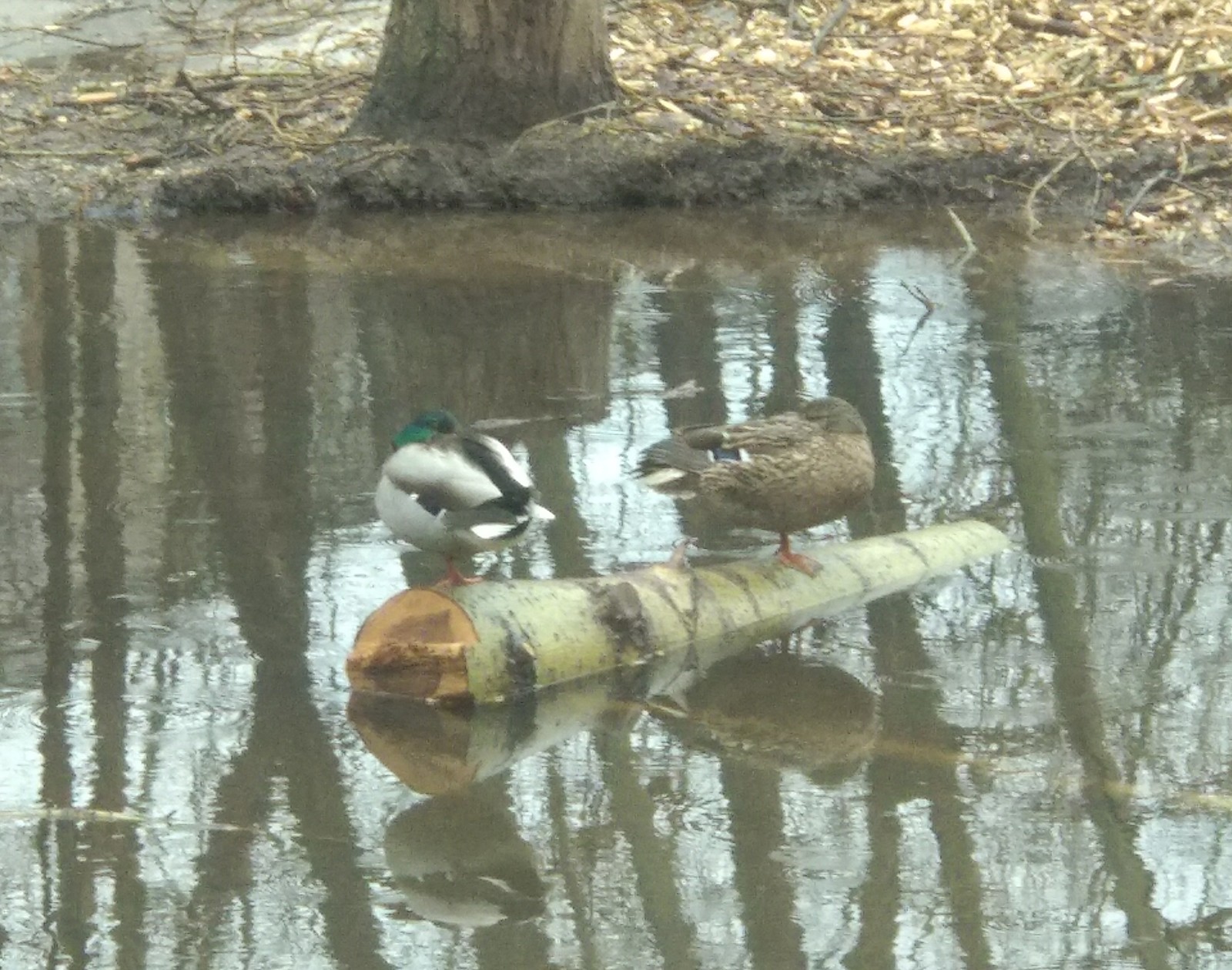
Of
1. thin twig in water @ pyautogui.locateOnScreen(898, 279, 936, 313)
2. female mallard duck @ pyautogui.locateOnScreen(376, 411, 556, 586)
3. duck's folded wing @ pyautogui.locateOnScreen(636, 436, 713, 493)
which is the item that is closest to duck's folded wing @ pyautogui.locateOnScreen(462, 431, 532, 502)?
female mallard duck @ pyautogui.locateOnScreen(376, 411, 556, 586)

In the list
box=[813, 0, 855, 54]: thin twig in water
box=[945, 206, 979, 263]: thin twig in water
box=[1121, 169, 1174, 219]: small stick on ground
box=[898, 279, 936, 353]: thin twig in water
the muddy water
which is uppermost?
box=[813, 0, 855, 54]: thin twig in water

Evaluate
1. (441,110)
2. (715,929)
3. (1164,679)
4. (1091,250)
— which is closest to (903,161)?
(1091,250)

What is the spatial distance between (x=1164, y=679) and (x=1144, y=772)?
0.66m

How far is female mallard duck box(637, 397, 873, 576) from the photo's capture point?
6.17 meters

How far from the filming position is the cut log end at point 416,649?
5449 mm

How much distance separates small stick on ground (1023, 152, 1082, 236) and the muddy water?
1410mm

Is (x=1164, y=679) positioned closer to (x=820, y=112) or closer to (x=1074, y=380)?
(x=1074, y=380)

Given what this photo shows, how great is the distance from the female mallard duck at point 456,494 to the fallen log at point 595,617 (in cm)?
19

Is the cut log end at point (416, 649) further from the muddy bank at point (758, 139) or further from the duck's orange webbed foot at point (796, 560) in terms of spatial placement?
the muddy bank at point (758, 139)

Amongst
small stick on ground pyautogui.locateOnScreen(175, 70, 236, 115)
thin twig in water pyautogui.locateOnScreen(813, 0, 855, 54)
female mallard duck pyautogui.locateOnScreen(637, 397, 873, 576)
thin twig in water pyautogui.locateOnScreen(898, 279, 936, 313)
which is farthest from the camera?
thin twig in water pyautogui.locateOnScreen(813, 0, 855, 54)

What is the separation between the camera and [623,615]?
18.9 feet

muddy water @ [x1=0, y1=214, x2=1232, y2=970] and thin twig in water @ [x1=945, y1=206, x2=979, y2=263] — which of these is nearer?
muddy water @ [x1=0, y1=214, x2=1232, y2=970]

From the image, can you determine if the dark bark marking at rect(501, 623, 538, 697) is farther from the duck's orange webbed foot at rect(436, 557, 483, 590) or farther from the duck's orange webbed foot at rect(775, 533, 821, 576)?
the duck's orange webbed foot at rect(775, 533, 821, 576)

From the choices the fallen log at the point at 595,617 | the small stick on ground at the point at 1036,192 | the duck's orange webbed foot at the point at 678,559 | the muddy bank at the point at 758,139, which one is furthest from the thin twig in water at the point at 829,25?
the duck's orange webbed foot at the point at 678,559
